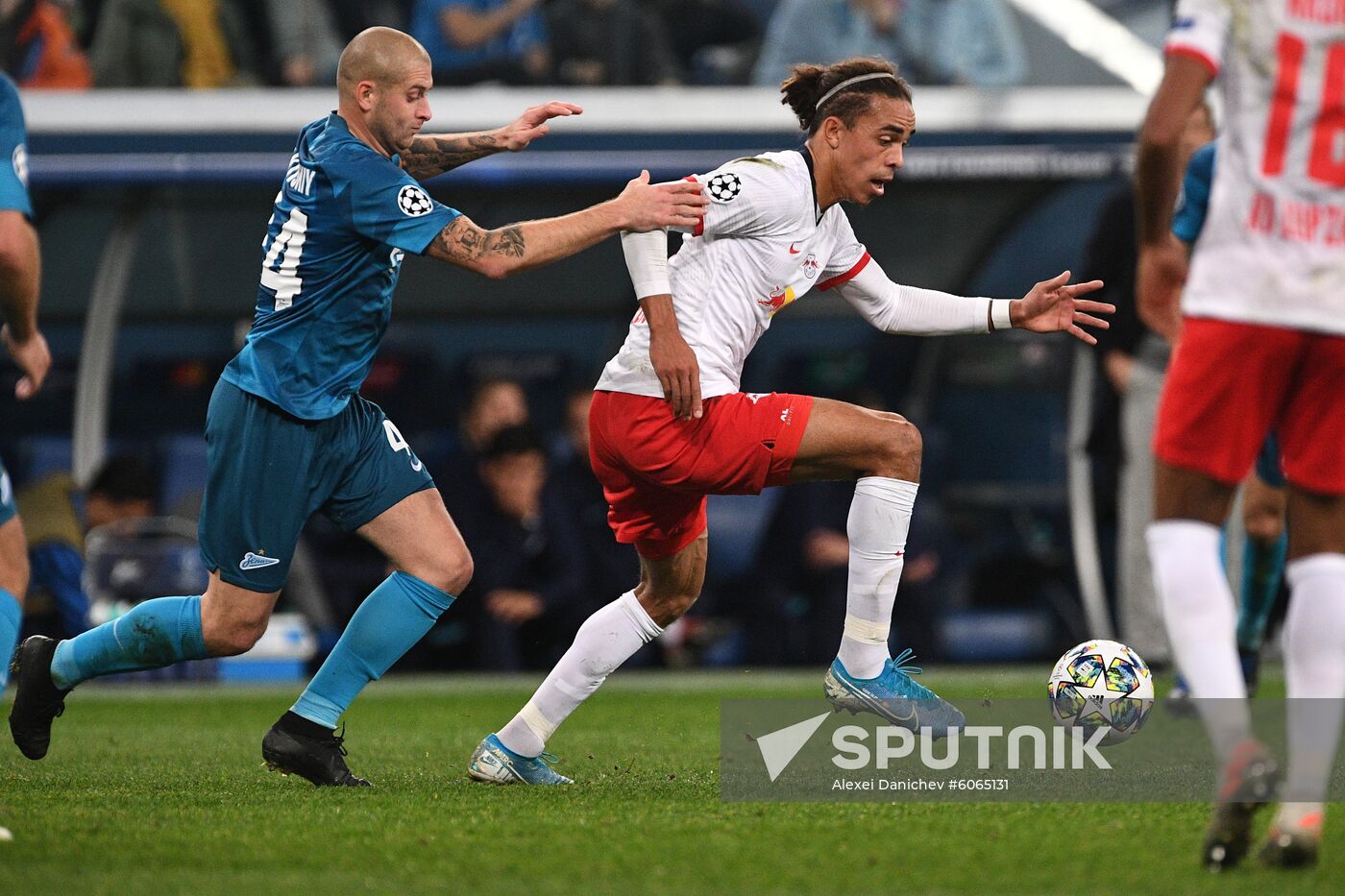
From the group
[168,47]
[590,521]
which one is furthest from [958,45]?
[168,47]

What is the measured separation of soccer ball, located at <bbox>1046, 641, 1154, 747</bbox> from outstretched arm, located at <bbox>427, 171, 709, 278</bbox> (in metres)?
2.05

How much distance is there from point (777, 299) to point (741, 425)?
46 cm

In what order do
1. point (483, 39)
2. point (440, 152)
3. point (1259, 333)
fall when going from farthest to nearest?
point (483, 39), point (440, 152), point (1259, 333)

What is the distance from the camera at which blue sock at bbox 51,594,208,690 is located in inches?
207

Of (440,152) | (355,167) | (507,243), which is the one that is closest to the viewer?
(507,243)

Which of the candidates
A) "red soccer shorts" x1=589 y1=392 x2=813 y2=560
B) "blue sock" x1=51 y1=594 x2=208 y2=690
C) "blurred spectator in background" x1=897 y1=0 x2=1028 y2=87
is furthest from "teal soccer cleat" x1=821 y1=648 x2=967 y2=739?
"blurred spectator in background" x1=897 y1=0 x2=1028 y2=87

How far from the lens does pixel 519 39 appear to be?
1112 centimetres

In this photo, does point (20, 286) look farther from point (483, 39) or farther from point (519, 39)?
point (519, 39)

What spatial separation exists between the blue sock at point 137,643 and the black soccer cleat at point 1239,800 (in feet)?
9.60

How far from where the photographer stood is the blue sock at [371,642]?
208 inches

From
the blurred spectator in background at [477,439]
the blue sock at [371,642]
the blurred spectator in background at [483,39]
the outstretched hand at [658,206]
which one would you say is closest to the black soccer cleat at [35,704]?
the blue sock at [371,642]

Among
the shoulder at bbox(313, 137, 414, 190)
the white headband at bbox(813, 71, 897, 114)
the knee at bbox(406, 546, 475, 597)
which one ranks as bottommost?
the knee at bbox(406, 546, 475, 597)

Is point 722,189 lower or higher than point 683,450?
higher

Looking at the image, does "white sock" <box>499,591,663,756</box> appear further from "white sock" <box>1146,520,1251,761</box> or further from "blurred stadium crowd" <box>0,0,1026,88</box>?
"blurred stadium crowd" <box>0,0,1026,88</box>
